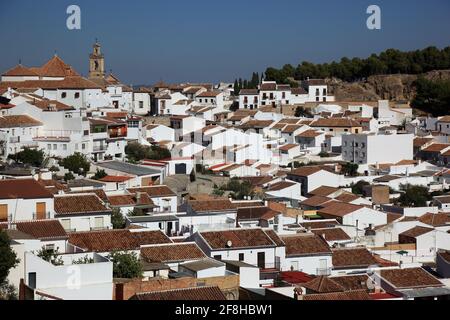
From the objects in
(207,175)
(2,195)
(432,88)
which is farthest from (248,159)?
(432,88)

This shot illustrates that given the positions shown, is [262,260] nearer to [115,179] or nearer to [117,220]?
[117,220]

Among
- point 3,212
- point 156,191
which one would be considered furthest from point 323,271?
point 156,191

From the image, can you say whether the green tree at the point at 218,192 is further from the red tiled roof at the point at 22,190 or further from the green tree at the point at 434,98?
the green tree at the point at 434,98

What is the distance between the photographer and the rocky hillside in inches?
1326

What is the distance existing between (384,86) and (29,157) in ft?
Result: 72.5

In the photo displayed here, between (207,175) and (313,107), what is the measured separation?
38.0 ft

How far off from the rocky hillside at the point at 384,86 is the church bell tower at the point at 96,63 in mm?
10039

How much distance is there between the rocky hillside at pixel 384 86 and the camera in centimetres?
3369

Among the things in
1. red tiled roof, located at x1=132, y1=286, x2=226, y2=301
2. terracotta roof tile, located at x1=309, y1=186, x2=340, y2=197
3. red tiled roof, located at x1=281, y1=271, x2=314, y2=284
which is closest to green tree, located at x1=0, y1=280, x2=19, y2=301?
red tiled roof, located at x1=132, y1=286, x2=226, y2=301

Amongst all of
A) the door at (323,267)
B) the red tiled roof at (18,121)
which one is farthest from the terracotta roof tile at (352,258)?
the red tiled roof at (18,121)

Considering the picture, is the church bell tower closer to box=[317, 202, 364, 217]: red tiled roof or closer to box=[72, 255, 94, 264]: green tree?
box=[317, 202, 364, 217]: red tiled roof
